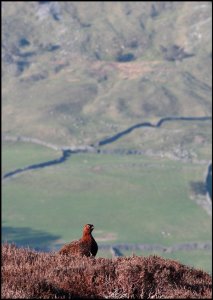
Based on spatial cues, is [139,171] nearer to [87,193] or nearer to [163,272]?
[87,193]

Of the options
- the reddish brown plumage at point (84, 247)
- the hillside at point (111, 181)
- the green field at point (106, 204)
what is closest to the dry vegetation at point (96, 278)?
the reddish brown plumage at point (84, 247)

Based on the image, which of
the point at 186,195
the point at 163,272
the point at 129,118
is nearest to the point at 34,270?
the point at 163,272

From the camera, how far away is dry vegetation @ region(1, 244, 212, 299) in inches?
496

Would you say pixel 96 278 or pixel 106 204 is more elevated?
pixel 106 204

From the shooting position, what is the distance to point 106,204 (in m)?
128

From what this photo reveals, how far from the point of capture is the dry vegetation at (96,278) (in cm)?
1259

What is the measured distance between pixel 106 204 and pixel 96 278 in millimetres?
114972

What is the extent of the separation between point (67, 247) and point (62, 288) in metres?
3.95

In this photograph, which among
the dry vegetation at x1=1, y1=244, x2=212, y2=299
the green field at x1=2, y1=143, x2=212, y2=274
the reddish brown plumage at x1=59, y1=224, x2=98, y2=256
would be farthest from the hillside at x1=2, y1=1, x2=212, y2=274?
the dry vegetation at x1=1, y1=244, x2=212, y2=299

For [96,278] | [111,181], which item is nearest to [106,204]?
[111,181]

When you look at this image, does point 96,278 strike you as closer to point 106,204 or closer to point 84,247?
point 84,247

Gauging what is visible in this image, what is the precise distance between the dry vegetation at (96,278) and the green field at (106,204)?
87688 mm

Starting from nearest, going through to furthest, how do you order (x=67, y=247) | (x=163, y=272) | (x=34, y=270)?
(x=34, y=270)
(x=163, y=272)
(x=67, y=247)

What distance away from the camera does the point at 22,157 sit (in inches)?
6348
